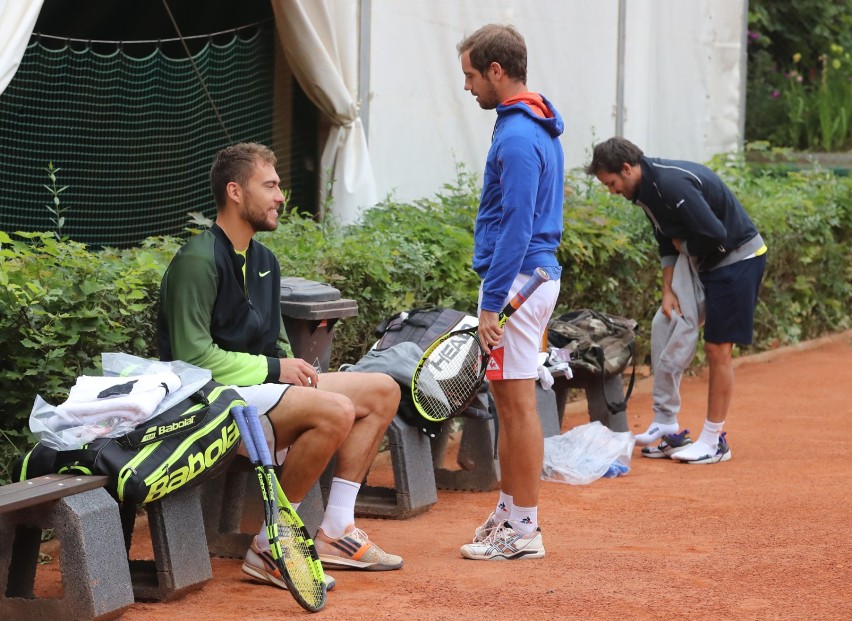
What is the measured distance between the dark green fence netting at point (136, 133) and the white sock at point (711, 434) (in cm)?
403

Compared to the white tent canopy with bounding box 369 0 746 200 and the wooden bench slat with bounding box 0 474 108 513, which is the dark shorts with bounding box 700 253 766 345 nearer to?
the white tent canopy with bounding box 369 0 746 200

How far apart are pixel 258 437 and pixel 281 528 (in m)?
0.32

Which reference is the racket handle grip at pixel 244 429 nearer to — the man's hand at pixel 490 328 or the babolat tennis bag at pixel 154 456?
the babolat tennis bag at pixel 154 456

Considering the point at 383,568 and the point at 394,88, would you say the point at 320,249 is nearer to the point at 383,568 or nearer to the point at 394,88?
the point at 383,568

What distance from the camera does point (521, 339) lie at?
4.99 meters

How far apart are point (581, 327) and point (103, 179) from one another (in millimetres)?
3852

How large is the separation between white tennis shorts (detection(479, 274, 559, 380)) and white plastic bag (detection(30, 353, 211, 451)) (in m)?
1.22

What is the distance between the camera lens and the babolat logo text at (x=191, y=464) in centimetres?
426

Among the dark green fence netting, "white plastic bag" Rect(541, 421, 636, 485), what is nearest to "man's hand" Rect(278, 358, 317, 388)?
"white plastic bag" Rect(541, 421, 636, 485)

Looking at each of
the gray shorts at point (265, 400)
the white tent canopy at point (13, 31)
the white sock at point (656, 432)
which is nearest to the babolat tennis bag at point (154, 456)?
the gray shorts at point (265, 400)

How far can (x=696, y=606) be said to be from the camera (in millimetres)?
4480

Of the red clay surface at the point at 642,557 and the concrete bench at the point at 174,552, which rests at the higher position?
the concrete bench at the point at 174,552

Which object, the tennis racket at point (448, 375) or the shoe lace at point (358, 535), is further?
the tennis racket at point (448, 375)

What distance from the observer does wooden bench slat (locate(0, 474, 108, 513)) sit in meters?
3.90
